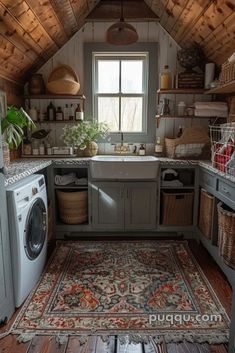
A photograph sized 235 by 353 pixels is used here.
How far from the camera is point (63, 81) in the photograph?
10.3ft

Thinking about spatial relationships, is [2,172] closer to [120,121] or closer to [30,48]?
[30,48]

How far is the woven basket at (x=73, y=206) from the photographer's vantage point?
3004 millimetres

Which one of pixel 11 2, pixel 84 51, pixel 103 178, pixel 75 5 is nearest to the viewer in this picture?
pixel 11 2

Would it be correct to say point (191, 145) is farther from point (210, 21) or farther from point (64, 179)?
point (64, 179)

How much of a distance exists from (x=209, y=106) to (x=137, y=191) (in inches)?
49.5

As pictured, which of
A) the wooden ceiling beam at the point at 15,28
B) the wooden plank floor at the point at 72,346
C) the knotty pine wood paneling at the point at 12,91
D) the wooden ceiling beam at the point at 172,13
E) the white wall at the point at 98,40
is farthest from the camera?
the white wall at the point at 98,40

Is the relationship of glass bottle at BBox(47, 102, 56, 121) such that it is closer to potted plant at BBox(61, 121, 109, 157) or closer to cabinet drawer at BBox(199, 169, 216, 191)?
potted plant at BBox(61, 121, 109, 157)

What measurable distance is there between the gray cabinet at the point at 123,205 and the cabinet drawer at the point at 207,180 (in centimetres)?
51

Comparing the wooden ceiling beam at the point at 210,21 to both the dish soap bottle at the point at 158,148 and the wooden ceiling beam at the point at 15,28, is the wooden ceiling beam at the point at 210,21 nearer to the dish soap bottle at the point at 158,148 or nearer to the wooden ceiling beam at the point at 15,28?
the dish soap bottle at the point at 158,148

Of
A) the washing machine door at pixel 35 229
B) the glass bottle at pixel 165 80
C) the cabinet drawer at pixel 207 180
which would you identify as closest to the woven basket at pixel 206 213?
the cabinet drawer at pixel 207 180

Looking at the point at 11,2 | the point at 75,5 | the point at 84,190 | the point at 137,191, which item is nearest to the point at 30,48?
the point at 75,5

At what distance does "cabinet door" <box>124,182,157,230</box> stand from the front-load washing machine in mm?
990

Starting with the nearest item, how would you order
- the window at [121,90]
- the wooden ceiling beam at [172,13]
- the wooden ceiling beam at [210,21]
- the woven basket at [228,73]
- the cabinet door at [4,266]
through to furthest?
the cabinet door at [4,266]
the wooden ceiling beam at [210,21]
the woven basket at [228,73]
the wooden ceiling beam at [172,13]
the window at [121,90]

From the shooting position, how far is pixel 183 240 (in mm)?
3068
